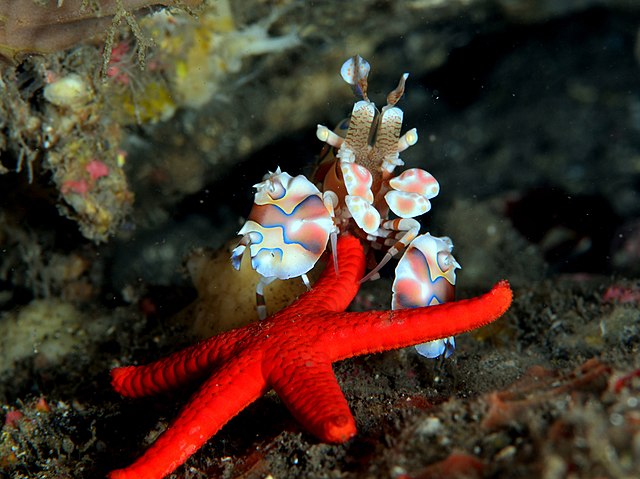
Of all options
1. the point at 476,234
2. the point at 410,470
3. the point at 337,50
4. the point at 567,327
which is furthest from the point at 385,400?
the point at 337,50

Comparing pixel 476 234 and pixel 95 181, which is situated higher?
pixel 95 181

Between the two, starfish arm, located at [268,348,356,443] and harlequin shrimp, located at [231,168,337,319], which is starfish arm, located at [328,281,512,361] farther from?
harlequin shrimp, located at [231,168,337,319]

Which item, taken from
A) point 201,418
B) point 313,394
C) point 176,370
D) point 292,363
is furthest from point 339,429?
point 176,370

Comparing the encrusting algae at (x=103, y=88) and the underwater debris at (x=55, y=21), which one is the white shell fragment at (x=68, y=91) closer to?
the encrusting algae at (x=103, y=88)

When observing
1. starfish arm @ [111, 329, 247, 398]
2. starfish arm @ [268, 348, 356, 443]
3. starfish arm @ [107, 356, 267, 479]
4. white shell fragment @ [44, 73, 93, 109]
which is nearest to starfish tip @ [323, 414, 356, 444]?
starfish arm @ [268, 348, 356, 443]

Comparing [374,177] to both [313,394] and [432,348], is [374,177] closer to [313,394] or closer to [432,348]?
[432,348]

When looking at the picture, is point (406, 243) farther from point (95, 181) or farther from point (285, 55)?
point (95, 181)

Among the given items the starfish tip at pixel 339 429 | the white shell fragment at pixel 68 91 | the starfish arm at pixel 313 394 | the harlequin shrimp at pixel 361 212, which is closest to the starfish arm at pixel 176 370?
the starfish arm at pixel 313 394
